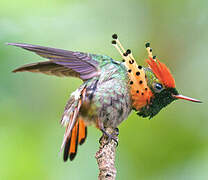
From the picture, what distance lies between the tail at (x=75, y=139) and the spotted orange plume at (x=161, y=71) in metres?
0.83

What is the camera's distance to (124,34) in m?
5.75

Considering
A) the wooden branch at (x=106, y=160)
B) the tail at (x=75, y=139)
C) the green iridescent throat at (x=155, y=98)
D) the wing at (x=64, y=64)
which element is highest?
the wing at (x=64, y=64)

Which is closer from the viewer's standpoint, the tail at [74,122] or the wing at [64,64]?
the wing at [64,64]

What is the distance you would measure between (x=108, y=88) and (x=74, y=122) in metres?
0.47

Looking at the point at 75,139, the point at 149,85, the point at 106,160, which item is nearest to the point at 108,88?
the point at 149,85

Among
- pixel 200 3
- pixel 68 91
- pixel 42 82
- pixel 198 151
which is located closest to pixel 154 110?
pixel 198 151

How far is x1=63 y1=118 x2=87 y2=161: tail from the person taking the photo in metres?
4.04

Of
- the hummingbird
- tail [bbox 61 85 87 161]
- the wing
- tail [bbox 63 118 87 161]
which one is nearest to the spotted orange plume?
the hummingbird

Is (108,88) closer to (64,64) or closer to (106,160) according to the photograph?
(64,64)

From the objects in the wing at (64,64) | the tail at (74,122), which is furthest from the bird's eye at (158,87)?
the tail at (74,122)

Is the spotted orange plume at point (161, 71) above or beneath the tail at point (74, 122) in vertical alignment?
above

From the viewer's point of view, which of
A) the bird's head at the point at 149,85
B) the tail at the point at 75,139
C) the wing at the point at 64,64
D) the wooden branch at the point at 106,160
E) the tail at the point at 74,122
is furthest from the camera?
the tail at the point at 75,139

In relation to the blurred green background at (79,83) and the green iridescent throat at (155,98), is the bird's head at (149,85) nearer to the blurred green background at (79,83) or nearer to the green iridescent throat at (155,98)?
the green iridescent throat at (155,98)

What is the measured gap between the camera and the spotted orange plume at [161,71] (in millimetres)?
3947
